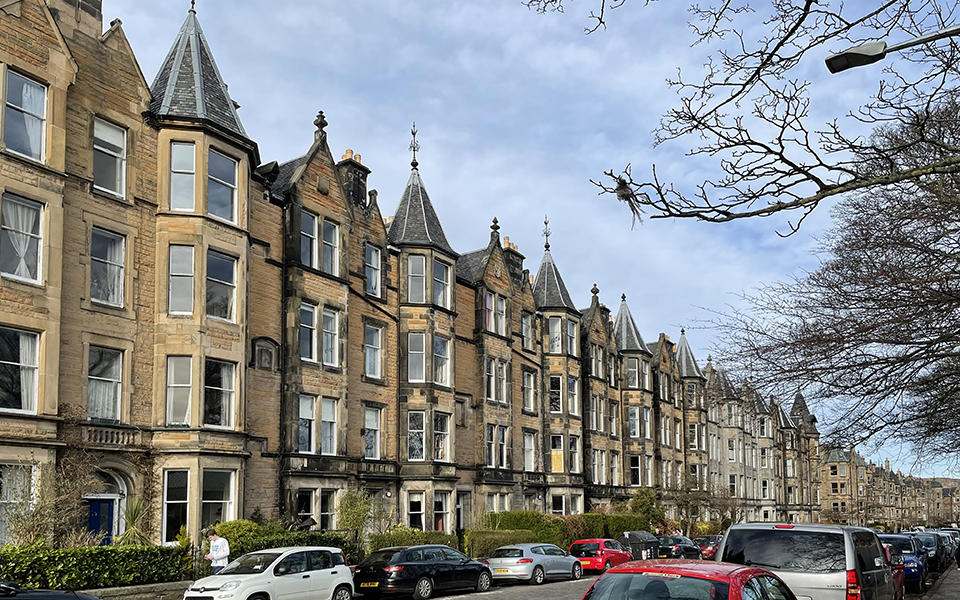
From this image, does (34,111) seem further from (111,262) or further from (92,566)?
(92,566)

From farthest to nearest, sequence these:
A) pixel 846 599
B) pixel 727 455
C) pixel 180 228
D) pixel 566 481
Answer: pixel 727 455 < pixel 566 481 < pixel 180 228 < pixel 846 599

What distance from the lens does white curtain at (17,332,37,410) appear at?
23.2 m

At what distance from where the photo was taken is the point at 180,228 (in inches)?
1083

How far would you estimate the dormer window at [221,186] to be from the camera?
28.5 meters

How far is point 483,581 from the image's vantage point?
28391 mm

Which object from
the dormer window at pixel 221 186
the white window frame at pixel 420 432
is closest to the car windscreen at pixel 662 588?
the dormer window at pixel 221 186

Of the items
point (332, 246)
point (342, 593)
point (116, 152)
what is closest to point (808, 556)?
point (342, 593)

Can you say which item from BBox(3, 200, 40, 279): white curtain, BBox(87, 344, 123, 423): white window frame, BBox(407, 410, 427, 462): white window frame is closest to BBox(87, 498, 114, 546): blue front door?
BBox(87, 344, 123, 423): white window frame

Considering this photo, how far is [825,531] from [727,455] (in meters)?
68.8

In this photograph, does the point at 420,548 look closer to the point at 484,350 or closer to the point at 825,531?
the point at 825,531

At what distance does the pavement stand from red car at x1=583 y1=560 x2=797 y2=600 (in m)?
18.8

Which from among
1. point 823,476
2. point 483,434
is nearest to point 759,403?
point 483,434

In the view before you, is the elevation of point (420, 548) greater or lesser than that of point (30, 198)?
lesser

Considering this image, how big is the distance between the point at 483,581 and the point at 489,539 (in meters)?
9.74
